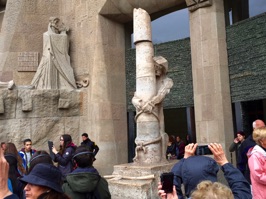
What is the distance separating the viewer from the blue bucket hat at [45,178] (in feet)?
5.99

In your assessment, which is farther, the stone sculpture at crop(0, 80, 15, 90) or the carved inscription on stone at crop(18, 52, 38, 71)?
the carved inscription on stone at crop(18, 52, 38, 71)

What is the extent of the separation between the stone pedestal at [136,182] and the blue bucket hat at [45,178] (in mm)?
3692

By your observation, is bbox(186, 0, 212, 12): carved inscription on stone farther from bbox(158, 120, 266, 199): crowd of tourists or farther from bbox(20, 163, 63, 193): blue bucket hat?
bbox(20, 163, 63, 193): blue bucket hat

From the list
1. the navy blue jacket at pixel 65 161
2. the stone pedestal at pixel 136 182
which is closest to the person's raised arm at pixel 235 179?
the navy blue jacket at pixel 65 161

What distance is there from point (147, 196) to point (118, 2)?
6822 mm

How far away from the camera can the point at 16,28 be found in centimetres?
1060

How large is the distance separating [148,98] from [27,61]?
566 cm

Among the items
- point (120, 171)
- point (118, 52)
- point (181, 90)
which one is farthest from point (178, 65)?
point (120, 171)

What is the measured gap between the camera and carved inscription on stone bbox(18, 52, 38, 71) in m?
10.4

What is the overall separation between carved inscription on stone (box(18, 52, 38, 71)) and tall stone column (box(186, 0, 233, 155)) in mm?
5160

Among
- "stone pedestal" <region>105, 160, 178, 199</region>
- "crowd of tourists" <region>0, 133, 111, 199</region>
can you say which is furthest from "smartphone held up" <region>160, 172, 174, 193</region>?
"stone pedestal" <region>105, 160, 178, 199</region>

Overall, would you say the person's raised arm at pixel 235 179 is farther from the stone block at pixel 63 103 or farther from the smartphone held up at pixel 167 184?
the stone block at pixel 63 103

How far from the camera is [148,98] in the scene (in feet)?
21.2

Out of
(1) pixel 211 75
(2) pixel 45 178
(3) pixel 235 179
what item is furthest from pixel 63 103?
(3) pixel 235 179
